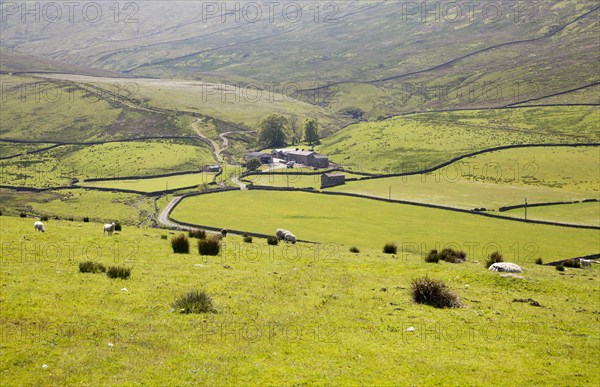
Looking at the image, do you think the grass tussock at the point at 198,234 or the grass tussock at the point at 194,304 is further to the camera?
the grass tussock at the point at 198,234

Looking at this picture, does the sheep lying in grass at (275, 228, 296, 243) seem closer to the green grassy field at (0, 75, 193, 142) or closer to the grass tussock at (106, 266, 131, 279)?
the grass tussock at (106, 266, 131, 279)

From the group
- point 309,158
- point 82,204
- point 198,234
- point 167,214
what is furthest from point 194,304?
point 309,158

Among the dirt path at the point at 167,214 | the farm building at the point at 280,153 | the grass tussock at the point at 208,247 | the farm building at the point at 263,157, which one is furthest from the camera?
the farm building at the point at 280,153

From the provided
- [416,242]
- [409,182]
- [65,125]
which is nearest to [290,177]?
[409,182]

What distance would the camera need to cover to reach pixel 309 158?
147 meters

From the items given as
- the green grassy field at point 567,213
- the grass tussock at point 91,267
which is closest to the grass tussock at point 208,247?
the grass tussock at point 91,267

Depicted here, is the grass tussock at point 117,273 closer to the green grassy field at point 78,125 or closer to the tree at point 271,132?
the tree at point 271,132

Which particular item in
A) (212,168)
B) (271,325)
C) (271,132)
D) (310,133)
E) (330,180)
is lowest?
(271,325)

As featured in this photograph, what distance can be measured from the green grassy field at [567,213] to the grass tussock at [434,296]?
62.3 m

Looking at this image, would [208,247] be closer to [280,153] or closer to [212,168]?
[212,168]

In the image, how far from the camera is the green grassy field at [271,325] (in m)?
15.1

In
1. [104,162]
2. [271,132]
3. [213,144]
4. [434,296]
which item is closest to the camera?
[434,296]

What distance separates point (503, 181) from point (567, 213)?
29571 mm

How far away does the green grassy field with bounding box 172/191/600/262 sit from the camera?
62.2 m
